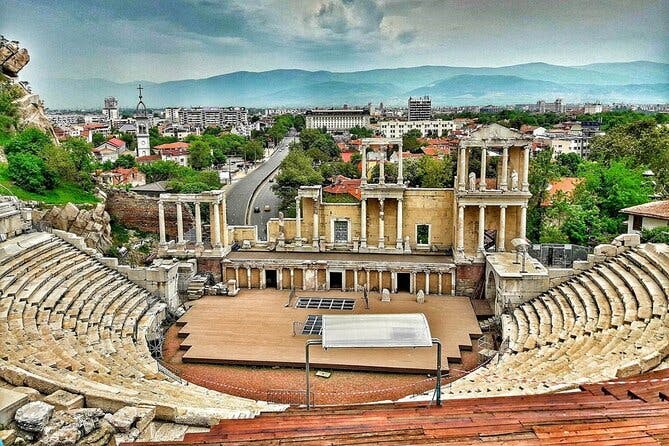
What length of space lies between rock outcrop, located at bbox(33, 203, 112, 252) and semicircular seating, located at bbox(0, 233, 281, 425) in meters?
5.55

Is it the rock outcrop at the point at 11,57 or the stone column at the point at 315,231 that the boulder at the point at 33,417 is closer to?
the stone column at the point at 315,231

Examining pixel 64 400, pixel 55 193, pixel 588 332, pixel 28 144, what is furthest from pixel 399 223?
pixel 28 144

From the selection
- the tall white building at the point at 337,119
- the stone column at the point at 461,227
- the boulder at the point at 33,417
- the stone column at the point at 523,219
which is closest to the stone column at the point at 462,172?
the stone column at the point at 461,227

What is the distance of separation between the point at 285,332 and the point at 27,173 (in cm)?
1811

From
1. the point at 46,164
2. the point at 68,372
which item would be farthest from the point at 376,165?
the point at 68,372

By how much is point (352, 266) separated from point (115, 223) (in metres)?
17.4

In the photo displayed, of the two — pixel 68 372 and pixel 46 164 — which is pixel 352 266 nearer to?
pixel 68 372

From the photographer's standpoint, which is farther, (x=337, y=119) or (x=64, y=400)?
(x=337, y=119)

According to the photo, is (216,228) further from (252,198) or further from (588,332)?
(252,198)

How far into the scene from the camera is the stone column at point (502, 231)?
89.0ft

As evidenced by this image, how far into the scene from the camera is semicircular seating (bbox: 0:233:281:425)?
11.2 metres

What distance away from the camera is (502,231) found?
27375mm

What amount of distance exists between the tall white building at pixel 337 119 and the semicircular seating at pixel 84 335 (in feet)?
564

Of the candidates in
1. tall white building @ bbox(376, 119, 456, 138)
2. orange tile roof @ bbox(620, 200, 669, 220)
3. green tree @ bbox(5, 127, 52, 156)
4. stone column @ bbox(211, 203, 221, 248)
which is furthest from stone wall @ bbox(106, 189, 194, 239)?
tall white building @ bbox(376, 119, 456, 138)
